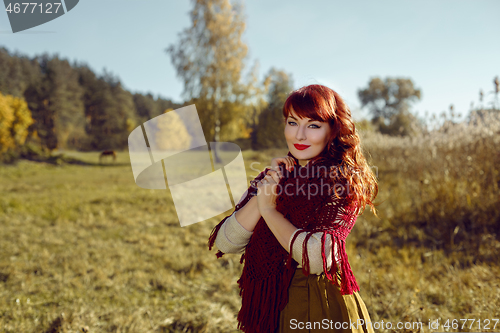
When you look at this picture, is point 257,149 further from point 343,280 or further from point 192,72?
point 192,72

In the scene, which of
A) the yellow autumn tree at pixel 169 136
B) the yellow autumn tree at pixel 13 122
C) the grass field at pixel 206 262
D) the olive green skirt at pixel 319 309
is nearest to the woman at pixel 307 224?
the olive green skirt at pixel 319 309

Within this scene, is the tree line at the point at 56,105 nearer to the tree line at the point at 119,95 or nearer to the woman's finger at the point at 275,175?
the tree line at the point at 119,95

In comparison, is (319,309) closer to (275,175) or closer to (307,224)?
(307,224)

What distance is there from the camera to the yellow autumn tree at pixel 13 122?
78.2 ft

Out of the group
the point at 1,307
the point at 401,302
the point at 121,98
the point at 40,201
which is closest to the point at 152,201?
the point at 40,201

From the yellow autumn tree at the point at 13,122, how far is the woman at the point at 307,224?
29405 millimetres

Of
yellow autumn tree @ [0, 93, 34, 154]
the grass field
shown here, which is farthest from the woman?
yellow autumn tree @ [0, 93, 34, 154]

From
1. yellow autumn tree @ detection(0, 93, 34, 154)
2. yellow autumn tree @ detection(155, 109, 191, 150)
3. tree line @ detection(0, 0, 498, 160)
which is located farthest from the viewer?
yellow autumn tree @ detection(0, 93, 34, 154)

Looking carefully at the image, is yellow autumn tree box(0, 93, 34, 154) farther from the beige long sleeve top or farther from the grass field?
the beige long sleeve top

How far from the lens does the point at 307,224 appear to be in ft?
3.48

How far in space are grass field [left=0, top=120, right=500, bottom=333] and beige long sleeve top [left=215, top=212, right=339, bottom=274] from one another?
54cm

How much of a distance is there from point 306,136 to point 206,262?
2.99m

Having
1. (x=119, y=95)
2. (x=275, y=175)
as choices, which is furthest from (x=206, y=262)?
(x=119, y=95)

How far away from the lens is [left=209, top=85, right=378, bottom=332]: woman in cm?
104
